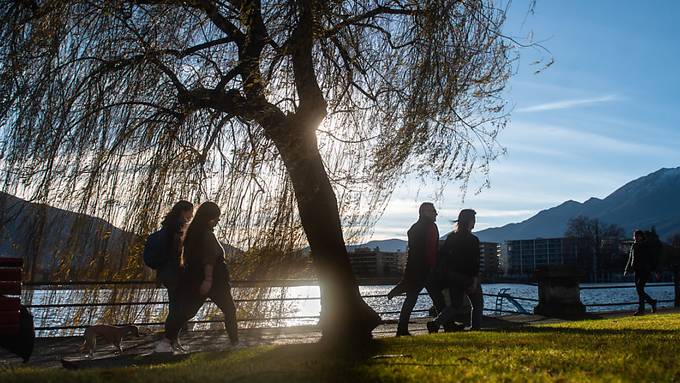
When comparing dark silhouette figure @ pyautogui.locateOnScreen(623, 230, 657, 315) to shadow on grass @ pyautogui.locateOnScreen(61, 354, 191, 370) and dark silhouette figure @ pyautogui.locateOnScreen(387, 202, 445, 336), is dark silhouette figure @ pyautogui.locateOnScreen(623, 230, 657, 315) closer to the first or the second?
dark silhouette figure @ pyautogui.locateOnScreen(387, 202, 445, 336)

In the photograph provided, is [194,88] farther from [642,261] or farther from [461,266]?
[642,261]

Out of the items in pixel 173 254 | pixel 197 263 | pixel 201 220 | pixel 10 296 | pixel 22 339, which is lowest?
pixel 22 339

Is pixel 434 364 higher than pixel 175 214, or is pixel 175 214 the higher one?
pixel 175 214

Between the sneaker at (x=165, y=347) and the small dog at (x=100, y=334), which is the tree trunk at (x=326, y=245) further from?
the small dog at (x=100, y=334)

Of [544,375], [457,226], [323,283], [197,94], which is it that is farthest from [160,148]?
[544,375]

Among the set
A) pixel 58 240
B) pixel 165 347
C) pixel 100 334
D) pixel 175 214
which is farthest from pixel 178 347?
pixel 58 240

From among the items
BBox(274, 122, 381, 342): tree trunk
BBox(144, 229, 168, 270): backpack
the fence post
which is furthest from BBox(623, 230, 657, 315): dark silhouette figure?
BBox(144, 229, 168, 270): backpack

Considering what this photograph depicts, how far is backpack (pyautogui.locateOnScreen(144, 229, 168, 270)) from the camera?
8453mm

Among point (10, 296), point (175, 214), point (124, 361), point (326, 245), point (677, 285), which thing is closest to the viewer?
point (10, 296)

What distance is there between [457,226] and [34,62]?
6.07 meters

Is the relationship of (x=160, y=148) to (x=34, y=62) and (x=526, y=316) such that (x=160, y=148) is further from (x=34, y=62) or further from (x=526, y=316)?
(x=526, y=316)

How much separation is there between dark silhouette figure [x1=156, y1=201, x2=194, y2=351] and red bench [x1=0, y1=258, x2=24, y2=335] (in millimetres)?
1632

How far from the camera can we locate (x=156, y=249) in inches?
333

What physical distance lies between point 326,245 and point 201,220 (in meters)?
1.84
